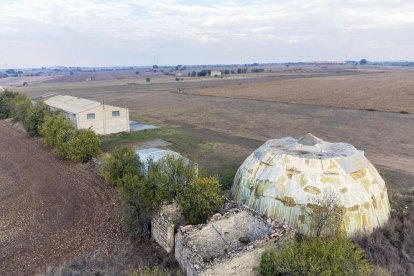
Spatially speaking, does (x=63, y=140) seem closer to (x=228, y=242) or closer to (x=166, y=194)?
(x=166, y=194)

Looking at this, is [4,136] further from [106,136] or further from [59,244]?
[59,244]

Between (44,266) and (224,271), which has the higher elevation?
(224,271)

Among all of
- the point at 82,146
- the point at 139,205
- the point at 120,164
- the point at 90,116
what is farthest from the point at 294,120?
the point at 139,205

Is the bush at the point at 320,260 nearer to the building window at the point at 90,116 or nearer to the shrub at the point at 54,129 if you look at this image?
the shrub at the point at 54,129

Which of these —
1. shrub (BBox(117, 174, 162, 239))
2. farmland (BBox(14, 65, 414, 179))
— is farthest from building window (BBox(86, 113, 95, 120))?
shrub (BBox(117, 174, 162, 239))

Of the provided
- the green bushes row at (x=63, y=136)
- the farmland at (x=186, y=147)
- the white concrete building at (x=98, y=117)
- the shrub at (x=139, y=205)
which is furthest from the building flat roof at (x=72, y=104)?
the shrub at (x=139, y=205)

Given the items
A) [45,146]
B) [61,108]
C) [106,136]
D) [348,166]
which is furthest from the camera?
[61,108]

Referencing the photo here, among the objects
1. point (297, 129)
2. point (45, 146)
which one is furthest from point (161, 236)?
point (297, 129)
